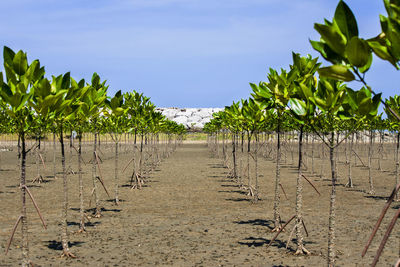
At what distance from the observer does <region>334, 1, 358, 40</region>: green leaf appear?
275 cm

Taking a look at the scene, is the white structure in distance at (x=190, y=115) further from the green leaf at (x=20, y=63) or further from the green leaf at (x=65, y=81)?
the green leaf at (x=20, y=63)

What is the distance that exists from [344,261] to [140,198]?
33.7 ft

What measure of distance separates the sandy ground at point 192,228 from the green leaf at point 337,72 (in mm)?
6510

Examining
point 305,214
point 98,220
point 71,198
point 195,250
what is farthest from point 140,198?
point 195,250

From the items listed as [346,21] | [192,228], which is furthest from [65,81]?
[192,228]

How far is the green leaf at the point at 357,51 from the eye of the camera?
2.60 m

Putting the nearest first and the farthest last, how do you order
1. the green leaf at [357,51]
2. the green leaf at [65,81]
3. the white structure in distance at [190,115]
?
the green leaf at [357,51], the green leaf at [65,81], the white structure in distance at [190,115]

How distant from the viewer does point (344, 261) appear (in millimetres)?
8758

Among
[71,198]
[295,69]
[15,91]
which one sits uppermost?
[295,69]

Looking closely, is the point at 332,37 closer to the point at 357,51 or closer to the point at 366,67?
the point at 357,51

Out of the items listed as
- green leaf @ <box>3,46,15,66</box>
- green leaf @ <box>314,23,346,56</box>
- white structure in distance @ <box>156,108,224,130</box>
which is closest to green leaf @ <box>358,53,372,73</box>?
green leaf @ <box>314,23,346,56</box>

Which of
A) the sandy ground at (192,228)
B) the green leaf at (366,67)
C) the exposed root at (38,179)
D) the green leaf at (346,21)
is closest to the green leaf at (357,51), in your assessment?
the green leaf at (366,67)

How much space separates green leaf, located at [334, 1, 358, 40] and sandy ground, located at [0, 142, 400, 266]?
669 cm

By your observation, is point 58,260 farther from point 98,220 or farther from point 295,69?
point 295,69
